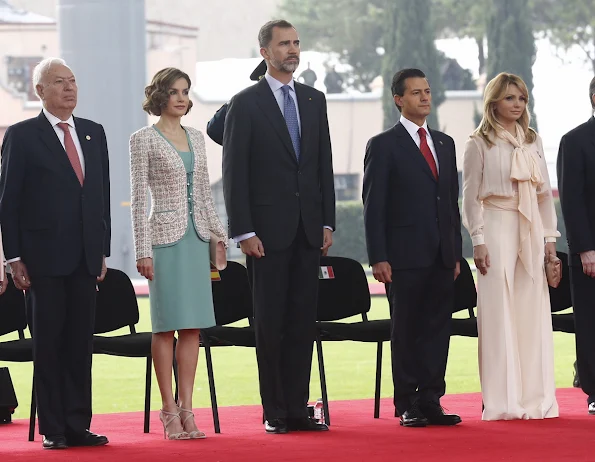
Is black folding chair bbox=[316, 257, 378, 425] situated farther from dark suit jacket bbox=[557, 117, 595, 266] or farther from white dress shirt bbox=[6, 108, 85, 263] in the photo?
white dress shirt bbox=[6, 108, 85, 263]

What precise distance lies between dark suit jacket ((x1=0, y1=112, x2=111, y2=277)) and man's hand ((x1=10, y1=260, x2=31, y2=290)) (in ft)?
0.09

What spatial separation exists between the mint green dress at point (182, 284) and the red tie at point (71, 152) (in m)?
0.36

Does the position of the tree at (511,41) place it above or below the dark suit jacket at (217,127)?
above

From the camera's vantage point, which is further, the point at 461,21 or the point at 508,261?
the point at 461,21

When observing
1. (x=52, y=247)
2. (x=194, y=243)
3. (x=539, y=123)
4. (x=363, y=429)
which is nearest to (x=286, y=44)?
(x=194, y=243)

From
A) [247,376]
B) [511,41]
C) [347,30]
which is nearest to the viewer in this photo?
[247,376]

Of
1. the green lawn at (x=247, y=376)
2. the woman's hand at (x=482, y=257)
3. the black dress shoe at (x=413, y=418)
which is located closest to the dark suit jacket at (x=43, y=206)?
the black dress shoe at (x=413, y=418)

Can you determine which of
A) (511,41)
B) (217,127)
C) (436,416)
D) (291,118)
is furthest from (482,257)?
(511,41)

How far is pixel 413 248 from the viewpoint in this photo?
5355 millimetres

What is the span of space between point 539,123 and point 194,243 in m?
26.2

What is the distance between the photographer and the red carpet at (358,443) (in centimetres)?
441

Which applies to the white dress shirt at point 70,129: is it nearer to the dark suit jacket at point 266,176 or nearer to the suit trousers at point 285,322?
the dark suit jacket at point 266,176

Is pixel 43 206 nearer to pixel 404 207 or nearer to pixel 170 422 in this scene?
pixel 170 422

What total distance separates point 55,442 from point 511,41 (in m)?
25.0
